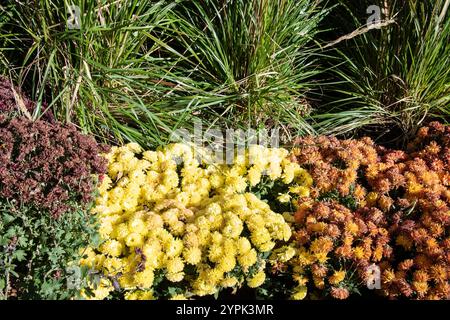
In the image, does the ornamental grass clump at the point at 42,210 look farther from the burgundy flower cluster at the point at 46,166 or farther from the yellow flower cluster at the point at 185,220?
the yellow flower cluster at the point at 185,220

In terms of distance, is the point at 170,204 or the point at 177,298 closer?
the point at 177,298

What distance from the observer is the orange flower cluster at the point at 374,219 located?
2826 millimetres

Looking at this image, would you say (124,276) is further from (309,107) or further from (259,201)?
(309,107)

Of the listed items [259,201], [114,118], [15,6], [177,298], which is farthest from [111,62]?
[177,298]

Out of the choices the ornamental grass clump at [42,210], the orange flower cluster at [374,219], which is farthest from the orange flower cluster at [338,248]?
the ornamental grass clump at [42,210]

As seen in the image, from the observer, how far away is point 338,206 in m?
3.08

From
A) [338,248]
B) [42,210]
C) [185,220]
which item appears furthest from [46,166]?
[338,248]

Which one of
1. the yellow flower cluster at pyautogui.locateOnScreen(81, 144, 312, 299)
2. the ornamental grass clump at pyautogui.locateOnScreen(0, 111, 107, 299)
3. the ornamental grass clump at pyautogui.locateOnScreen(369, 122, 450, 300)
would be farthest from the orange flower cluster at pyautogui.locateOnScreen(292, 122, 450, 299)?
the ornamental grass clump at pyautogui.locateOnScreen(0, 111, 107, 299)

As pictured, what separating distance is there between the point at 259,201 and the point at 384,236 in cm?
64

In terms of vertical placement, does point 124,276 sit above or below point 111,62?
below

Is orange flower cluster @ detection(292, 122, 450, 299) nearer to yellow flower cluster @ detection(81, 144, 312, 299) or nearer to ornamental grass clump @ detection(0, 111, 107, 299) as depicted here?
yellow flower cluster @ detection(81, 144, 312, 299)

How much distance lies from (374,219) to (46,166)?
1599 millimetres

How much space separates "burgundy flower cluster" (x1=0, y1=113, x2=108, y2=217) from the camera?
8.87ft

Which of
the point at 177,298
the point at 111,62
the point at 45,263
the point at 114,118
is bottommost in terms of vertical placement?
the point at 177,298
